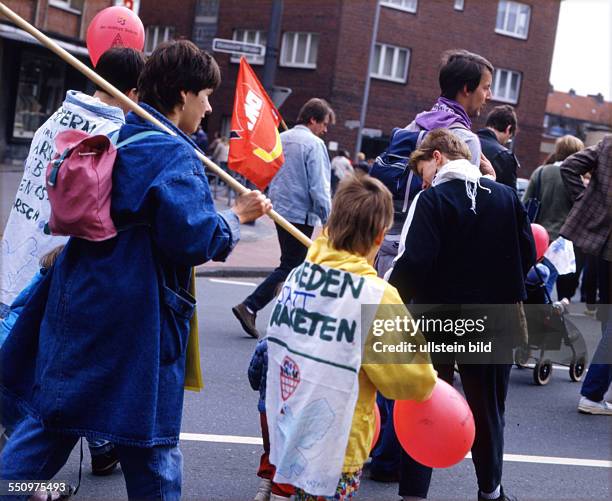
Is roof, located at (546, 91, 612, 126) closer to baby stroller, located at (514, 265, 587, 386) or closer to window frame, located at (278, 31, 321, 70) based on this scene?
window frame, located at (278, 31, 321, 70)

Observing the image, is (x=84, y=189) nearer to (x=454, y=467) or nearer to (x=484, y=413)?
(x=484, y=413)

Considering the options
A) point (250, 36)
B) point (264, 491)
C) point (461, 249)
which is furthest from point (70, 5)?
point (461, 249)

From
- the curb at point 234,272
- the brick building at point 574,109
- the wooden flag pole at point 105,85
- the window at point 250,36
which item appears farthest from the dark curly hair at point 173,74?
the brick building at point 574,109

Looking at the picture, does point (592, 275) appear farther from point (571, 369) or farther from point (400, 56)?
point (400, 56)

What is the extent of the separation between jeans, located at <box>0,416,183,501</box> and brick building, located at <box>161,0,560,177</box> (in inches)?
1160

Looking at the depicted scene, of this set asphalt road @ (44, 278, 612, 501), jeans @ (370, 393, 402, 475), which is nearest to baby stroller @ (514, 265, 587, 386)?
asphalt road @ (44, 278, 612, 501)

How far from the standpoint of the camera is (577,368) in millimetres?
7613

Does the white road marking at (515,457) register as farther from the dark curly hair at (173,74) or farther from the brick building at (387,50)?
the brick building at (387,50)

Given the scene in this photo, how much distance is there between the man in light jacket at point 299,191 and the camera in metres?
7.83

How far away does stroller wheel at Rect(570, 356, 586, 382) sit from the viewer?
7.56 metres

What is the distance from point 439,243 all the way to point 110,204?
4.75 feet

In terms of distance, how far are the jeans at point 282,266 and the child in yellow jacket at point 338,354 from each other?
4643 mm

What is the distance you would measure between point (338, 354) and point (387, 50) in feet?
105

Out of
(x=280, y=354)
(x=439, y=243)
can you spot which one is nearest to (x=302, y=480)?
(x=280, y=354)
